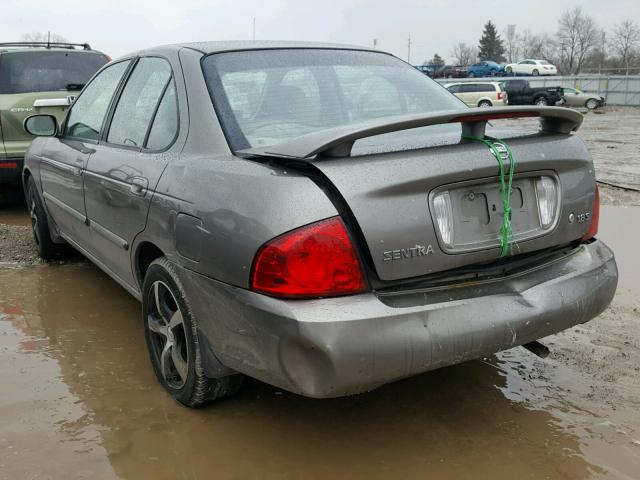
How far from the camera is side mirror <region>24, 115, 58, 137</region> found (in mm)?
4526

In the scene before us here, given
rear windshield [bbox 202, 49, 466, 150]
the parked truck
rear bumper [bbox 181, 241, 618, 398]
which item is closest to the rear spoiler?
rear windshield [bbox 202, 49, 466, 150]

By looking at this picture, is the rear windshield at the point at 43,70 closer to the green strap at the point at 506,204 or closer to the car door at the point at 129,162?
the car door at the point at 129,162

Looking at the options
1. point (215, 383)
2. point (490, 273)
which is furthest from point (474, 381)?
point (215, 383)

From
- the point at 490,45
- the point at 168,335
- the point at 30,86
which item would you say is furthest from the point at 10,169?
the point at 490,45

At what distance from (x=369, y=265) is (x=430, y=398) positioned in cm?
108

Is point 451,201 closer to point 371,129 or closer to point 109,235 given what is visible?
point 371,129

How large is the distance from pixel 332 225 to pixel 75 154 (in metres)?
2.46

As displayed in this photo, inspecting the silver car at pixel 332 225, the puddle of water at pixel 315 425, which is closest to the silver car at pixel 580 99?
the puddle of water at pixel 315 425

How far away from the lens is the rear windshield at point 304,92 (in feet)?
8.80

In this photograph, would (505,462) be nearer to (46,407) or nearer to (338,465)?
(338,465)

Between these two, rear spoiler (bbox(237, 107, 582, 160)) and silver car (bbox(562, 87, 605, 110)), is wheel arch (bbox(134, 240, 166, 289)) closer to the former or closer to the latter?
rear spoiler (bbox(237, 107, 582, 160))

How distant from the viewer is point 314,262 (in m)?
2.10

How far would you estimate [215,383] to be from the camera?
107 inches

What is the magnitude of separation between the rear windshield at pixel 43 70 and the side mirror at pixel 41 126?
2754mm
